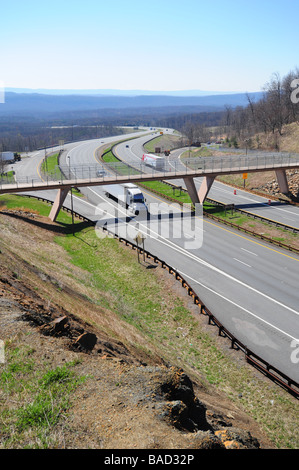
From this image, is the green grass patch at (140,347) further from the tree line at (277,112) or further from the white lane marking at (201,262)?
the tree line at (277,112)

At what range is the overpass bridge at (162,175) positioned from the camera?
157ft

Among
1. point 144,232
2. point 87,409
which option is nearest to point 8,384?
point 87,409

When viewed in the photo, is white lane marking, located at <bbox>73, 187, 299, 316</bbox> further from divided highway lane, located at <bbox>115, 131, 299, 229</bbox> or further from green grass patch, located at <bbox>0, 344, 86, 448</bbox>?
green grass patch, located at <bbox>0, 344, 86, 448</bbox>

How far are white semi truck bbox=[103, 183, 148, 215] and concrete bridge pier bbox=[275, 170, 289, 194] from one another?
2548 centimetres

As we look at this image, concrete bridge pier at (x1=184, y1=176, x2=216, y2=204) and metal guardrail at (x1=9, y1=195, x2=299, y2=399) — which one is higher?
concrete bridge pier at (x1=184, y1=176, x2=216, y2=204)

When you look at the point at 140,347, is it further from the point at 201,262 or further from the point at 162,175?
the point at 162,175

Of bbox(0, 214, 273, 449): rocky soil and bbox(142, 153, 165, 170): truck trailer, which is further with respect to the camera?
bbox(142, 153, 165, 170): truck trailer

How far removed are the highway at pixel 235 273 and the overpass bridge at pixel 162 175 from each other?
4.99m

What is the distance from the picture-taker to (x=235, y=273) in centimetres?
3350

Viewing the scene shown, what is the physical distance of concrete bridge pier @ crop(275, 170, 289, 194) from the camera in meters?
62.4

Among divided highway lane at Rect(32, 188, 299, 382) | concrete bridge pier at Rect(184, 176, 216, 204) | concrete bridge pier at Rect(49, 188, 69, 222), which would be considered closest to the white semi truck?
divided highway lane at Rect(32, 188, 299, 382)

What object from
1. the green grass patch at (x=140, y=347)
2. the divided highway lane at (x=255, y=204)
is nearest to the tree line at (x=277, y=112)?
the divided highway lane at (x=255, y=204)
